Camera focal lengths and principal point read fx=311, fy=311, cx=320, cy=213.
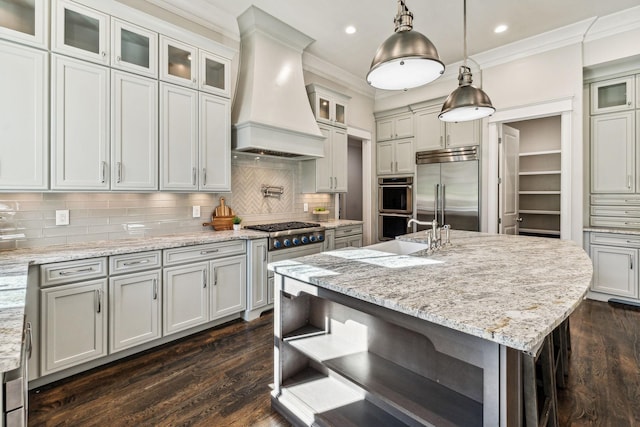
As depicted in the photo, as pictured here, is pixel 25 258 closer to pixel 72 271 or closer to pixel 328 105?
pixel 72 271

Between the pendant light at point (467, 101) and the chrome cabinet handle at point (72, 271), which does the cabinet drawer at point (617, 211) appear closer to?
the pendant light at point (467, 101)

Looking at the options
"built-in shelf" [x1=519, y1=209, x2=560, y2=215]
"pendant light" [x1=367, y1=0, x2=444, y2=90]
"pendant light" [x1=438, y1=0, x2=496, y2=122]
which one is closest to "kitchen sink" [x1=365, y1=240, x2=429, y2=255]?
"pendant light" [x1=438, y1=0, x2=496, y2=122]

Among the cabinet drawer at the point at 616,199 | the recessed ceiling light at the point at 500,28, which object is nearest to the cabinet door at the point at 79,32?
the recessed ceiling light at the point at 500,28

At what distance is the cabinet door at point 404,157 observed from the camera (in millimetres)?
5145

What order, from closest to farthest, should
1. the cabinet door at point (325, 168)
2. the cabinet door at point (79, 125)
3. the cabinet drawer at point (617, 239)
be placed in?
the cabinet door at point (79, 125) → the cabinet drawer at point (617, 239) → the cabinet door at point (325, 168)

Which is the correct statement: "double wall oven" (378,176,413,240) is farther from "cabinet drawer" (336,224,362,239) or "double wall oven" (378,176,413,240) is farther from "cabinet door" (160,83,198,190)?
"cabinet door" (160,83,198,190)

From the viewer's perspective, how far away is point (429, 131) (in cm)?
492

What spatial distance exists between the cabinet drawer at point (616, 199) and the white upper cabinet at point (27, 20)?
5.82 metres

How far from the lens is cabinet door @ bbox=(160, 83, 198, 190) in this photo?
9.16 ft

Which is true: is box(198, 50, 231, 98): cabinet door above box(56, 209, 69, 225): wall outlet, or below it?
above

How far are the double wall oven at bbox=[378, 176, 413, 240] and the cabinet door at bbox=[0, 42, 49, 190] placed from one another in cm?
448

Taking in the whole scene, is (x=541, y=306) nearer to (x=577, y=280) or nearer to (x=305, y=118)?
(x=577, y=280)

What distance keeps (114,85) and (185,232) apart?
1466 millimetres

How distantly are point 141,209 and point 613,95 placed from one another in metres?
5.60
